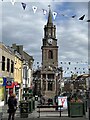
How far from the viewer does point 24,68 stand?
72375 millimetres

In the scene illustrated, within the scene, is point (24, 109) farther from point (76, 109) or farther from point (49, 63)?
point (49, 63)

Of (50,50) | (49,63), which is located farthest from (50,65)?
(50,50)

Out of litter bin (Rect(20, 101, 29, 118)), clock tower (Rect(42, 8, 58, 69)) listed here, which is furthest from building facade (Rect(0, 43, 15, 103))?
clock tower (Rect(42, 8, 58, 69))

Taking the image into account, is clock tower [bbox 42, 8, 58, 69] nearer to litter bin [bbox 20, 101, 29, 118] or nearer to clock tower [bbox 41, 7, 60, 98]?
clock tower [bbox 41, 7, 60, 98]

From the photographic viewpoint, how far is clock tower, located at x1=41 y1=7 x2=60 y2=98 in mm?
128375

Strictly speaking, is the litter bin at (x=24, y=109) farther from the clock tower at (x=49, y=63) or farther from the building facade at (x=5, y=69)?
the clock tower at (x=49, y=63)

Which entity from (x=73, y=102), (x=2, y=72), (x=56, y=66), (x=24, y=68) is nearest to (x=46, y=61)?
(x=56, y=66)

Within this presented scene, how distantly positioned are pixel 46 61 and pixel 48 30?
1204 cm

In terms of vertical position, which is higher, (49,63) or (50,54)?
(50,54)

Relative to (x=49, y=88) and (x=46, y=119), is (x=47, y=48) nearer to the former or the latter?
(x=49, y=88)

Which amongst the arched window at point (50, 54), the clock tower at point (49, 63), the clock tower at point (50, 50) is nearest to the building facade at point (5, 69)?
the clock tower at point (50, 50)

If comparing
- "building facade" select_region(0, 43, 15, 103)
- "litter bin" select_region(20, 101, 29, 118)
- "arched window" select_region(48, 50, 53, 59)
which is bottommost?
"litter bin" select_region(20, 101, 29, 118)

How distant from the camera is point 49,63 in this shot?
129 meters

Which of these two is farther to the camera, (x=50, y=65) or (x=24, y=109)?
(x=50, y=65)
